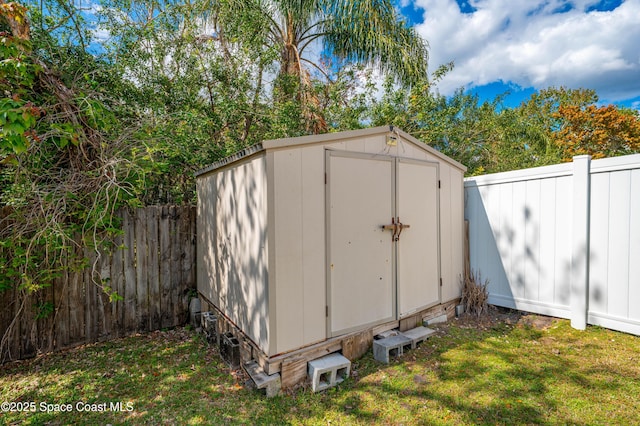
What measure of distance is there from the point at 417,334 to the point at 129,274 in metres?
3.61

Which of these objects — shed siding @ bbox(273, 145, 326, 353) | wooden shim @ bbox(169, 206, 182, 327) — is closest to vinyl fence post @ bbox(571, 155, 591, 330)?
shed siding @ bbox(273, 145, 326, 353)

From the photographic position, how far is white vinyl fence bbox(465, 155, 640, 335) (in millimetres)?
3221

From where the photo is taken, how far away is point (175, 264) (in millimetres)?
4137

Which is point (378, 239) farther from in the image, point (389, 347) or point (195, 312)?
point (195, 312)

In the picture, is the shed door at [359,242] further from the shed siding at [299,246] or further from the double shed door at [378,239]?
the shed siding at [299,246]

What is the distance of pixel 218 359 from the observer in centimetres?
317

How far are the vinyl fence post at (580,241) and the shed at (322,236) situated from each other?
1.44 meters

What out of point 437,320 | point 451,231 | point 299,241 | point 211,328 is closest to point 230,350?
point 211,328

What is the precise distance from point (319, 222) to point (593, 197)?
10.7ft

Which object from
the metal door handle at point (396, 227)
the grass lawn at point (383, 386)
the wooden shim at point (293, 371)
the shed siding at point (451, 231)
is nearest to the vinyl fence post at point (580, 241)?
the grass lawn at point (383, 386)

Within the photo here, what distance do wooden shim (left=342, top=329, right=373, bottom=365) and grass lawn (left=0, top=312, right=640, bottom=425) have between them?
0.11 meters

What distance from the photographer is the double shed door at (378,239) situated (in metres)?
2.90

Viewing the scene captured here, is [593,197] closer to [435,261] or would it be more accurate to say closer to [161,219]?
[435,261]

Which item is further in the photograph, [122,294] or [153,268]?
[153,268]
